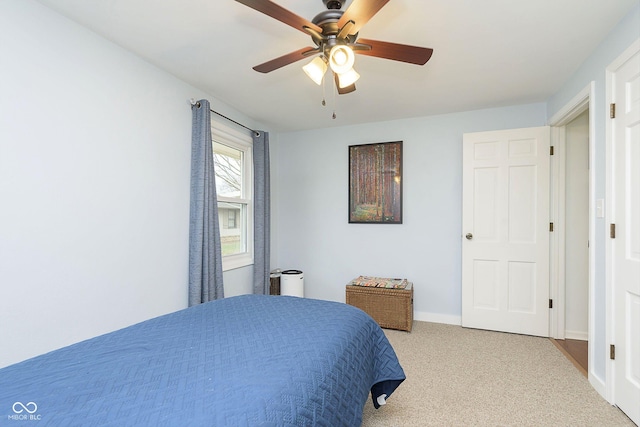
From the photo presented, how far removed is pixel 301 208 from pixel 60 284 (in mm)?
2765

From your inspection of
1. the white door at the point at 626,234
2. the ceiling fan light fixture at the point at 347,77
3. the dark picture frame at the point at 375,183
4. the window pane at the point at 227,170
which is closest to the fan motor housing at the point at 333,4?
the ceiling fan light fixture at the point at 347,77

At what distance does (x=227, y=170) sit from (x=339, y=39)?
223cm

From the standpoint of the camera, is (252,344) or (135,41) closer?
(252,344)

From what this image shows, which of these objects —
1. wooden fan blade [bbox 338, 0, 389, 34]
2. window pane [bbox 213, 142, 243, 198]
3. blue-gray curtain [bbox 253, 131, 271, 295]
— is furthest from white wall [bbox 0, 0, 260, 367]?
wooden fan blade [bbox 338, 0, 389, 34]

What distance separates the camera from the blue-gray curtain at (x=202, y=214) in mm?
2723

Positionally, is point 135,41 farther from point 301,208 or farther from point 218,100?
point 301,208

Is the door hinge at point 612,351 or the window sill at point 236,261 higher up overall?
the window sill at point 236,261

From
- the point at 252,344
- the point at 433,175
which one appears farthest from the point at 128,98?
the point at 433,175

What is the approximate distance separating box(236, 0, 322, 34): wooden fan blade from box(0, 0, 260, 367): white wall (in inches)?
52.7

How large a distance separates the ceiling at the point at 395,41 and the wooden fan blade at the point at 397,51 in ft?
1.02

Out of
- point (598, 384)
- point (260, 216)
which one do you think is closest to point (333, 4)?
point (260, 216)

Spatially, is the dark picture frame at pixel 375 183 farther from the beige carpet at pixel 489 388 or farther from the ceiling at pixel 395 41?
the beige carpet at pixel 489 388

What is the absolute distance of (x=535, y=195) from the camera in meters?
3.17

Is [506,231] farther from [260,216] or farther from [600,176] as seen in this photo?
[260,216]
